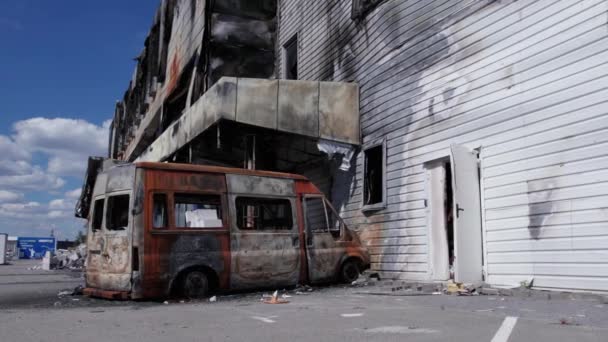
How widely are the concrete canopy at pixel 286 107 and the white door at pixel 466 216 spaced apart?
155 inches

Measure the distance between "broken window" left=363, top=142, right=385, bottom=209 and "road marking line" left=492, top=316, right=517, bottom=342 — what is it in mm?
6434

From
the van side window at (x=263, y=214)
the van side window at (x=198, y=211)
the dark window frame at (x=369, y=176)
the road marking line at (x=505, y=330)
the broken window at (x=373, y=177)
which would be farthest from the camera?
the broken window at (x=373, y=177)

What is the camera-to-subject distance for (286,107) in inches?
507

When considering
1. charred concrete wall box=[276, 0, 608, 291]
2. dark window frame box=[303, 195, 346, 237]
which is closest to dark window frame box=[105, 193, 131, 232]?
dark window frame box=[303, 195, 346, 237]

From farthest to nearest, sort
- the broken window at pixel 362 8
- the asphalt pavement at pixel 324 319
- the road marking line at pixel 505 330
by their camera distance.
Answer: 1. the broken window at pixel 362 8
2. the asphalt pavement at pixel 324 319
3. the road marking line at pixel 505 330

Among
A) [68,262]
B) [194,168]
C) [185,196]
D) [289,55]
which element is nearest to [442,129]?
[194,168]

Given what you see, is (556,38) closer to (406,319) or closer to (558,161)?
(558,161)

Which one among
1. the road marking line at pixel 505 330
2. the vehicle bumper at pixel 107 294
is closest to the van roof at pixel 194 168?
the vehicle bumper at pixel 107 294

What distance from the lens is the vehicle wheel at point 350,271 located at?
447 inches

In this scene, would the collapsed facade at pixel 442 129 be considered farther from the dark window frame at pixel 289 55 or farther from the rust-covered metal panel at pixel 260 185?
the rust-covered metal panel at pixel 260 185

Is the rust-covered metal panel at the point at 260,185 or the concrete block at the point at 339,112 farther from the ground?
the concrete block at the point at 339,112

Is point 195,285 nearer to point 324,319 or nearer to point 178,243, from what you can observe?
point 178,243

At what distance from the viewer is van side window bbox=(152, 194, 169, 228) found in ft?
30.1

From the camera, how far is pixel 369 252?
486 inches
